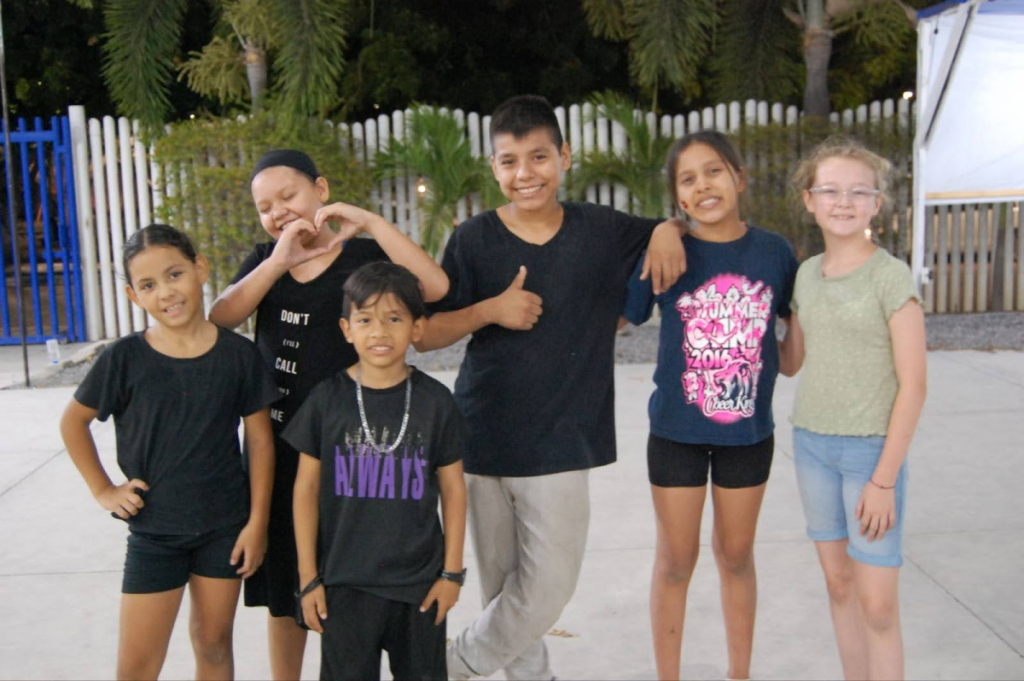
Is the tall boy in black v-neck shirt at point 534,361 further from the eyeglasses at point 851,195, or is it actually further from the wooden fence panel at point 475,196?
the wooden fence panel at point 475,196

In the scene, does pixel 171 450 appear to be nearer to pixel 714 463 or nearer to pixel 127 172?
pixel 714 463

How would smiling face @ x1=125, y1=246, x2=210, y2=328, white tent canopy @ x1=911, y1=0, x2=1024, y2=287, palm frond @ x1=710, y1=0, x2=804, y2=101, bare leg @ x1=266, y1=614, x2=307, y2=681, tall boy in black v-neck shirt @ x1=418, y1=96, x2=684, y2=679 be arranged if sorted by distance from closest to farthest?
smiling face @ x1=125, y1=246, x2=210, y2=328, tall boy in black v-neck shirt @ x1=418, y1=96, x2=684, y2=679, bare leg @ x1=266, y1=614, x2=307, y2=681, white tent canopy @ x1=911, y1=0, x2=1024, y2=287, palm frond @ x1=710, y1=0, x2=804, y2=101

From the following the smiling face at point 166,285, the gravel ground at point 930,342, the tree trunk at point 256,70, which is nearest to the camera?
the smiling face at point 166,285

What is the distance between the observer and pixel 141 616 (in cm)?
252

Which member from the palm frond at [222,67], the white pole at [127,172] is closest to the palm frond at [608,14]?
the palm frond at [222,67]

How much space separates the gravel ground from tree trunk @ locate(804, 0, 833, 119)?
2.09m

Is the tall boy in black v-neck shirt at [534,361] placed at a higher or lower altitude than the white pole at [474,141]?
lower

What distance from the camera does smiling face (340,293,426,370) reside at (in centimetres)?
248

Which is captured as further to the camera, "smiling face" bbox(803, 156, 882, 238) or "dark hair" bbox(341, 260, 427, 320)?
"smiling face" bbox(803, 156, 882, 238)

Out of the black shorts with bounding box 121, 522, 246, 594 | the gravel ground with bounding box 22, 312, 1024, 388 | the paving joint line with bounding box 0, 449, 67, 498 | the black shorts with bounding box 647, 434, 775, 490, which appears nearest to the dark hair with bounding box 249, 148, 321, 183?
the black shorts with bounding box 121, 522, 246, 594

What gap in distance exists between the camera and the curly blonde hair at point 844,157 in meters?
2.74

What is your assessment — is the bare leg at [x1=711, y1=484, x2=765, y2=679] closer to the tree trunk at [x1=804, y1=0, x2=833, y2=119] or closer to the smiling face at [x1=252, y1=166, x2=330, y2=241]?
the smiling face at [x1=252, y1=166, x2=330, y2=241]

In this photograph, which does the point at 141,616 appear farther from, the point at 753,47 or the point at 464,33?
the point at 464,33

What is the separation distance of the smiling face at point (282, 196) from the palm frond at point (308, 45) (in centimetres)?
507
